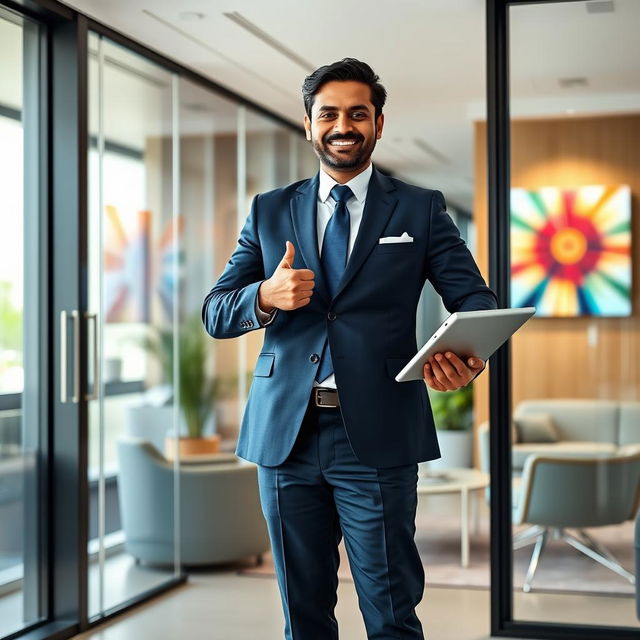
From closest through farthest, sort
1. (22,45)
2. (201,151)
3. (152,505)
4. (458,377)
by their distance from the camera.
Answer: (458,377)
(22,45)
(152,505)
(201,151)

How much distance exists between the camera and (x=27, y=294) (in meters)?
3.73

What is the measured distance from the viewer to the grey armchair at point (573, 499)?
12.4 ft

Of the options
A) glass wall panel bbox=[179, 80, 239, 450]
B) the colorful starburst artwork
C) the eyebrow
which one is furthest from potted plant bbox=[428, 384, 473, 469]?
the eyebrow

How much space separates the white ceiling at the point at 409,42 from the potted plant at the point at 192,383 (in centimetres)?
128

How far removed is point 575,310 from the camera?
12.5 ft

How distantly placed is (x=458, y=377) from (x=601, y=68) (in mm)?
2169

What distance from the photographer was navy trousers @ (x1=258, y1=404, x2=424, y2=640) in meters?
2.16

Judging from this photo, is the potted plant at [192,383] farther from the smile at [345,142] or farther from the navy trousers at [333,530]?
the smile at [345,142]

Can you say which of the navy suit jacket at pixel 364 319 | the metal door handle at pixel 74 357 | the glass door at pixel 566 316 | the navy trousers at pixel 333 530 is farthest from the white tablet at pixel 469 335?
the metal door handle at pixel 74 357

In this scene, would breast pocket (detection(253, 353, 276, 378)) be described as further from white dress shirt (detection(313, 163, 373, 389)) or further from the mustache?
the mustache

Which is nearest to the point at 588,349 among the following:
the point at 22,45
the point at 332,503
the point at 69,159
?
the point at 332,503

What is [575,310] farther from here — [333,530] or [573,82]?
[333,530]

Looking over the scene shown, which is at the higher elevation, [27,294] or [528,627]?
[27,294]

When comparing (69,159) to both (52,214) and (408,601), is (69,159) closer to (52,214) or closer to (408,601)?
(52,214)
